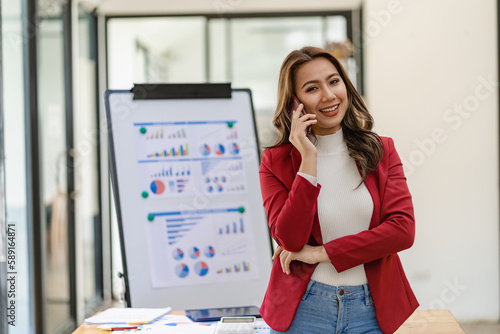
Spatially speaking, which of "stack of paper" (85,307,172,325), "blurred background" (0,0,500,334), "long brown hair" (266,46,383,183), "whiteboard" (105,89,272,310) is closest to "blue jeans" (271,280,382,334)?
"long brown hair" (266,46,383,183)

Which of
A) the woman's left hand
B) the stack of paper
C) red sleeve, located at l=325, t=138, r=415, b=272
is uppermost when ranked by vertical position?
red sleeve, located at l=325, t=138, r=415, b=272

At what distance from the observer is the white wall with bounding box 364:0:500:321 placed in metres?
4.23

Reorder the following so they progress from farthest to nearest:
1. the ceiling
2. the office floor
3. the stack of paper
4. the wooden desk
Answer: the ceiling, the office floor, the stack of paper, the wooden desk

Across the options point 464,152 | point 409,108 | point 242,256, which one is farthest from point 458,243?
point 242,256

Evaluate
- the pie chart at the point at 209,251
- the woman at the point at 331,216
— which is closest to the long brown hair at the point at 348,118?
the woman at the point at 331,216

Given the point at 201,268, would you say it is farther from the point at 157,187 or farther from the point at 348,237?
the point at 348,237

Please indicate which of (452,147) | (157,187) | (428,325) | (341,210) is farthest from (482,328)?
(341,210)

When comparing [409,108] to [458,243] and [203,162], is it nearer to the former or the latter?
[458,243]

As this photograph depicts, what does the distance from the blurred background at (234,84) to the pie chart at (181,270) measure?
1.28 m

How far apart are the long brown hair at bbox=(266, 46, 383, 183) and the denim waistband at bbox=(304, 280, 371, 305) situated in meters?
0.29

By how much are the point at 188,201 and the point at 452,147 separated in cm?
271

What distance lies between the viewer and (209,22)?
4867 mm

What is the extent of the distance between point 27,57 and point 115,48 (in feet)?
5.99

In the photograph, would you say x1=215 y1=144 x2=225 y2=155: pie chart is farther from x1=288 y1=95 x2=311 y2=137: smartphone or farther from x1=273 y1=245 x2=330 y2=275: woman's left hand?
x1=273 y1=245 x2=330 y2=275: woman's left hand
